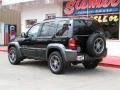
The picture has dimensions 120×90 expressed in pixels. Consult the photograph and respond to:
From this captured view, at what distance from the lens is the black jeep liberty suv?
10508 millimetres

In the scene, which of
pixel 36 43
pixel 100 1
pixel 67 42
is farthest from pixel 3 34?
pixel 67 42

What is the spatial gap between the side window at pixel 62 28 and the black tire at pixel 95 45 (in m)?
0.82

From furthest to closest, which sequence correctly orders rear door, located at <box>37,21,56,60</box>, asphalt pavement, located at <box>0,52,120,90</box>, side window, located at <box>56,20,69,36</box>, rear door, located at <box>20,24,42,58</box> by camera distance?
rear door, located at <box>20,24,42,58</box> → rear door, located at <box>37,21,56,60</box> → side window, located at <box>56,20,69,36</box> → asphalt pavement, located at <box>0,52,120,90</box>

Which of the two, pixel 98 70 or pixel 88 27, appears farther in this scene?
pixel 98 70

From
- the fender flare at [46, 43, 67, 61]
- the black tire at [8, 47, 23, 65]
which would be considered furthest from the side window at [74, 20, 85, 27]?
the black tire at [8, 47, 23, 65]

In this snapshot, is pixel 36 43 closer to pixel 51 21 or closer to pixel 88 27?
pixel 51 21

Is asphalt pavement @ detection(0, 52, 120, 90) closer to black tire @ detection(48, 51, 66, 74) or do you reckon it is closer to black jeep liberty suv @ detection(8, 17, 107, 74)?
black tire @ detection(48, 51, 66, 74)

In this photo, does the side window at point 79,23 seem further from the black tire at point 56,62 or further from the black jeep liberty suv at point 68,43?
the black tire at point 56,62

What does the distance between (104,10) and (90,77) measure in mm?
6239

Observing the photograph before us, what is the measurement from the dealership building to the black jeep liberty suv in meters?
4.03

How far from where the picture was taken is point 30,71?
1164cm

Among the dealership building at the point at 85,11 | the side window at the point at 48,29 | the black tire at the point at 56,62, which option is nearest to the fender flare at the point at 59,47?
the black tire at the point at 56,62

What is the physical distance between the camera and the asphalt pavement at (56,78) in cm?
893

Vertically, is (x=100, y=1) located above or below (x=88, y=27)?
above
